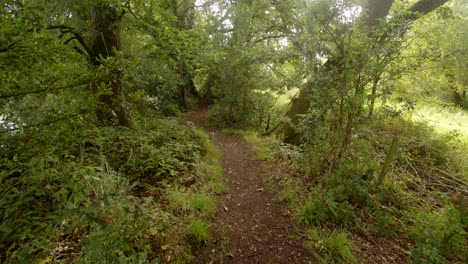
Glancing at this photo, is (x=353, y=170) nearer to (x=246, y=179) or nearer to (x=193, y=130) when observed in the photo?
(x=246, y=179)

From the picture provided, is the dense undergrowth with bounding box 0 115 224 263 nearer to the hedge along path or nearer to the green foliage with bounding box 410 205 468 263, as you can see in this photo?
the hedge along path

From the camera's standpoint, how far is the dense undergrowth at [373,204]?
2.95m

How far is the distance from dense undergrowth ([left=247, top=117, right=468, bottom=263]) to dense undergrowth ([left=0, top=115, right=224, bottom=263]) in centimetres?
170

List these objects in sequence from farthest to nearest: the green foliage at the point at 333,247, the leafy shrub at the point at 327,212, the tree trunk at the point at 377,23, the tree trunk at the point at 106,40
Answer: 1. the tree trunk at the point at 106,40
2. the leafy shrub at the point at 327,212
3. the tree trunk at the point at 377,23
4. the green foliage at the point at 333,247

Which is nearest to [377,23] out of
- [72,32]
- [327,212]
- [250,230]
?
[327,212]

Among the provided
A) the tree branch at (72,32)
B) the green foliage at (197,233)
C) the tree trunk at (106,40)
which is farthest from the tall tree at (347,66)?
the tree branch at (72,32)

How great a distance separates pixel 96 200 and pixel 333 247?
9.97ft

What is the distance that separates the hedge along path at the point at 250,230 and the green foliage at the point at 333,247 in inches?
6.2

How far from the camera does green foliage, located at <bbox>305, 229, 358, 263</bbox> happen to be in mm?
2941

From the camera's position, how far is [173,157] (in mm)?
4887

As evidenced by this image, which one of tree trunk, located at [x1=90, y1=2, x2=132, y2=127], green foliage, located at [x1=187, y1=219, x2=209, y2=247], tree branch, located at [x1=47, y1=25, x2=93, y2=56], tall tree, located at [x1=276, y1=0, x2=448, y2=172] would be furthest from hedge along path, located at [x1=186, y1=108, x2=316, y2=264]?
tree branch, located at [x1=47, y1=25, x2=93, y2=56]

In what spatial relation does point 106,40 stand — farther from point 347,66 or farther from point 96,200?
point 347,66

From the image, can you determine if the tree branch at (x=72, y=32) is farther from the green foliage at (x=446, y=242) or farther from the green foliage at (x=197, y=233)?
the green foliage at (x=446, y=242)

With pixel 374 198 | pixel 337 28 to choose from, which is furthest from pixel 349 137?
pixel 337 28
